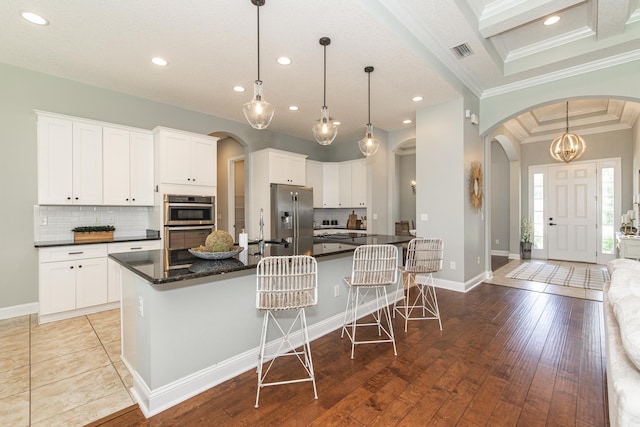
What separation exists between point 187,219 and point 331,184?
3489mm

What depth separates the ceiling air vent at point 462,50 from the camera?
3.49m

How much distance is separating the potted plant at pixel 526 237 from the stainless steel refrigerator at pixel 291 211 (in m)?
5.53

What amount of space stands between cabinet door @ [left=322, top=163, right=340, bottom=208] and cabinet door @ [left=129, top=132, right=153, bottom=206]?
368 cm

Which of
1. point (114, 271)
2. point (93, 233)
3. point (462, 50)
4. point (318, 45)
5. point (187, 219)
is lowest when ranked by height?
point (114, 271)

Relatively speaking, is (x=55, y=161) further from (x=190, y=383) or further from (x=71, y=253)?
(x=190, y=383)

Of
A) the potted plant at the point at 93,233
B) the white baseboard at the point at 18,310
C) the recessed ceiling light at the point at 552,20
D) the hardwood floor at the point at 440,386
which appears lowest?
the hardwood floor at the point at 440,386

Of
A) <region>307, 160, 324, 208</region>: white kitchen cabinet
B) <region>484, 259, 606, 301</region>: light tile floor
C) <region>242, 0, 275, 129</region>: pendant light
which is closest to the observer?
<region>242, 0, 275, 129</region>: pendant light

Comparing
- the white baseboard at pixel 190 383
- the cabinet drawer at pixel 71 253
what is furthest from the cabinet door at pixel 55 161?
the white baseboard at pixel 190 383

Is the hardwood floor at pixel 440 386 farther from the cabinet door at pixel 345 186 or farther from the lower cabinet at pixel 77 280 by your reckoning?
the cabinet door at pixel 345 186

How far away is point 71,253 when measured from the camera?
347 centimetres

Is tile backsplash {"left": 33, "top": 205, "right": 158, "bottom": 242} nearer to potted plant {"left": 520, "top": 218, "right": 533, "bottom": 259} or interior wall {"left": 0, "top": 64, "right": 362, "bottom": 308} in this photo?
interior wall {"left": 0, "top": 64, "right": 362, "bottom": 308}

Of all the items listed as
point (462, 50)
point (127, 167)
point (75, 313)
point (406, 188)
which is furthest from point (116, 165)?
point (406, 188)

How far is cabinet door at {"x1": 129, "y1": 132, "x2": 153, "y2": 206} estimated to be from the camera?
4164 millimetres

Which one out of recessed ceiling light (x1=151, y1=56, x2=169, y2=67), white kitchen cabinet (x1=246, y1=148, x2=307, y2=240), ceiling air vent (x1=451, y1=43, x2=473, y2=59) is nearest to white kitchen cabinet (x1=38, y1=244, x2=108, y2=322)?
recessed ceiling light (x1=151, y1=56, x2=169, y2=67)
